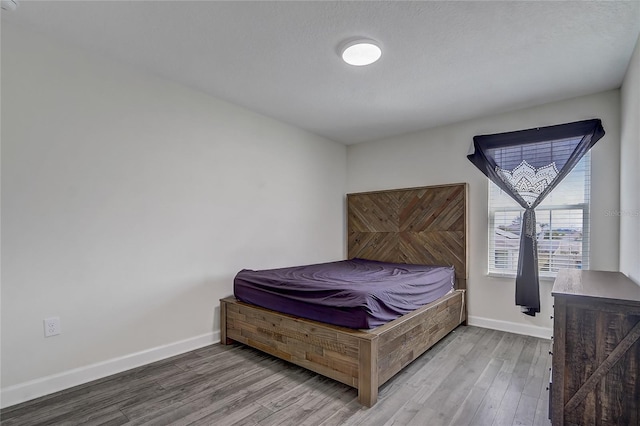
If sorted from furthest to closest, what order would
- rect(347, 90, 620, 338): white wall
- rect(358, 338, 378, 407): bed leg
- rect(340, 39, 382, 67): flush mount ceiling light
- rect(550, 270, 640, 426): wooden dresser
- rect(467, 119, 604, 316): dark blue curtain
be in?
rect(467, 119, 604, 316): dark blue curtain → rect(347, 90, 620, 338): white wall → rect(340, 39, 382, 67): flush mount ceiling light → rect(358, 338, 378, 407): bed leg → rect(550, 270, 640, 426): wooden dresser

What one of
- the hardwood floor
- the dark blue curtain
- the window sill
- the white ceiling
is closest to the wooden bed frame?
the hardwood floor

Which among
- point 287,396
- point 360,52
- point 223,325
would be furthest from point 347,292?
point 360,52

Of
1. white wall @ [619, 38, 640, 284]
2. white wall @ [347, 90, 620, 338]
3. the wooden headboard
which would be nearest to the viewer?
white wall @ [619, 38, 640, 284]

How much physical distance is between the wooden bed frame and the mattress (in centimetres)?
7

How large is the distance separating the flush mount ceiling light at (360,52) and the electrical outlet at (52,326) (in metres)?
2.80

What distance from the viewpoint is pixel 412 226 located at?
13.0 ft

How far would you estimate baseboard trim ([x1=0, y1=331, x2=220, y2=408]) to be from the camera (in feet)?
6.44

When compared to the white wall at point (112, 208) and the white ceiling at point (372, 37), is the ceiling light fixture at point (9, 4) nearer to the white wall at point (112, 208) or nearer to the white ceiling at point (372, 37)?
the white ceiling at point (372, 37)

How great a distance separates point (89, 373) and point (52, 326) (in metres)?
0.44

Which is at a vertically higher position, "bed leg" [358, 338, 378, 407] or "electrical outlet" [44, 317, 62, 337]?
"electrical outlet" [44, 317, 62, 337]

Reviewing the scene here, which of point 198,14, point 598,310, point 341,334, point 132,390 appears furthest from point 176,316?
point 598,310

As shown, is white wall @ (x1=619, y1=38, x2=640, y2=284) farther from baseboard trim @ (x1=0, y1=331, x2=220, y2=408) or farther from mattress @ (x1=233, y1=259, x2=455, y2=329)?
baseboard trim @ (x1=0, y1=331, x2=220, y2=408)

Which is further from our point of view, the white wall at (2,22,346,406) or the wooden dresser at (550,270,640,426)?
the white wall at (2,22,346,406)

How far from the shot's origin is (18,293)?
2.00 meters
